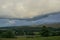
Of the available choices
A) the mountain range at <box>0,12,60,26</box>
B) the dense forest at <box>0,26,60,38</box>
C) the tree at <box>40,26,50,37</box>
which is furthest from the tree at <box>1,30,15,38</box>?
the tree at <box>40,26,50,37</box>

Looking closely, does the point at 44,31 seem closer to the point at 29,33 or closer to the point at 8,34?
the point at 29,33

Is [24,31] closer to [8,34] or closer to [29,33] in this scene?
[29,33]

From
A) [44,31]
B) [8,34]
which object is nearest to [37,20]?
[44,31]

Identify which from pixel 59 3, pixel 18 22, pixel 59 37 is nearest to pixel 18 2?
pixel 18 22

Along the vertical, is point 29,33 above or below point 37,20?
below

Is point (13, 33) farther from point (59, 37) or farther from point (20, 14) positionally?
point (59, 37)

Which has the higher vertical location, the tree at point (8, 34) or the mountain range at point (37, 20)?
the mountain range at point (37, 20)

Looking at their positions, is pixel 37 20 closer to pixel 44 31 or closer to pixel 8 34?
pixel 44 31

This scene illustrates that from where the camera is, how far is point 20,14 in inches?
99.2

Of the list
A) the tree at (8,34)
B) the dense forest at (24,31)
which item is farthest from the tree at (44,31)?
the tree at (8,34)

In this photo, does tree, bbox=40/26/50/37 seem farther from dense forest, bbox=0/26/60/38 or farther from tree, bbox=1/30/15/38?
tree, bbox=1/30/15/38

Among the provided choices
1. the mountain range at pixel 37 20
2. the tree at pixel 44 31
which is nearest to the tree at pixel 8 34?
the mountain range at pixel 37 20

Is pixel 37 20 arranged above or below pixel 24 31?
above

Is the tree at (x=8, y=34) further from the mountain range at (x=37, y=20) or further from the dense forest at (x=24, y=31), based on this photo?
the mountain range at (x=37, y=20)
